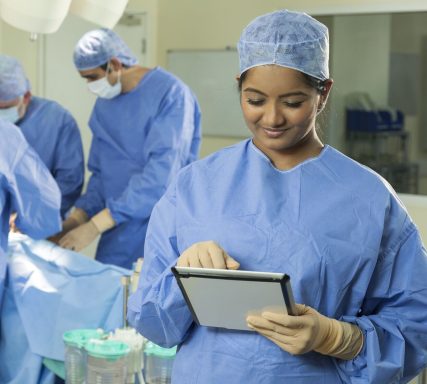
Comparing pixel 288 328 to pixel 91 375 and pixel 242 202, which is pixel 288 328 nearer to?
pixel 242 202

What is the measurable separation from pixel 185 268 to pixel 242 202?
0.69 ft

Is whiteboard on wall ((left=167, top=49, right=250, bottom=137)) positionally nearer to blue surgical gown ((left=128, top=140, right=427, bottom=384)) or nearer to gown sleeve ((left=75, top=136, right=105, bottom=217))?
gown sleeve ((left=75, top=136, right=105, bottom=217))

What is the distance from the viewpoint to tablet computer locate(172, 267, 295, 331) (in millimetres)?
1073

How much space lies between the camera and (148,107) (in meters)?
2.88

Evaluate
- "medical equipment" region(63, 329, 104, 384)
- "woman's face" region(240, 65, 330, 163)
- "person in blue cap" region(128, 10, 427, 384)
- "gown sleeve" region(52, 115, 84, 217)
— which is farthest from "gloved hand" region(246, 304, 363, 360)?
"gown sleeve" region(52, 115, 84, 217)

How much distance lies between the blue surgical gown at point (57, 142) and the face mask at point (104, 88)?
290mm

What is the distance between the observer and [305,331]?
1.14 metres

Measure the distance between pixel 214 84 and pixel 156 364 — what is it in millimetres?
2801

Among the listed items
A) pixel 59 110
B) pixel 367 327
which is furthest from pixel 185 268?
pixel 59 110

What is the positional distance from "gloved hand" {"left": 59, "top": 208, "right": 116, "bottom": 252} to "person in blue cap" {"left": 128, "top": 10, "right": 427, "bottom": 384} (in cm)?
151

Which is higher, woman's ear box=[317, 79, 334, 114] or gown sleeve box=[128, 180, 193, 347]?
woman's ear box=[317, 79, 334, 114]

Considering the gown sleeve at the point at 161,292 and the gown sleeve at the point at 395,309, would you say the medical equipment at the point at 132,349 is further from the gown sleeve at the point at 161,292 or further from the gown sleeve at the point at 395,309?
the gown sleeve at the point at 395,309

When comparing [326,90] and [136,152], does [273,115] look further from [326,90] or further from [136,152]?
[136,152]

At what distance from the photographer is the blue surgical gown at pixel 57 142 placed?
3084 mm
